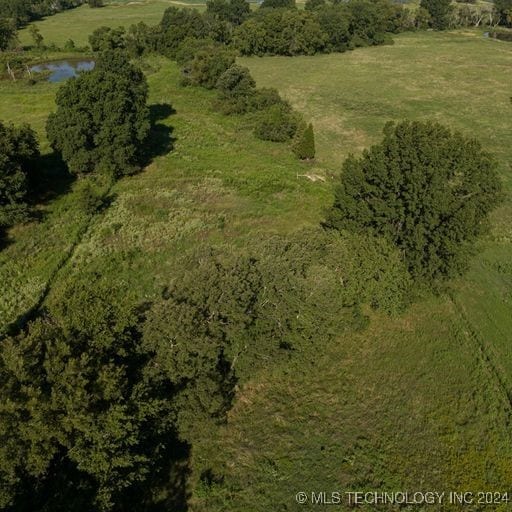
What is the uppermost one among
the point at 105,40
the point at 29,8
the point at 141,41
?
the point at 29,8

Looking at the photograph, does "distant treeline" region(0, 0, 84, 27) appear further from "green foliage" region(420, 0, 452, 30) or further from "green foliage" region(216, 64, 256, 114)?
"green foliage" region(420, 0, 452, 30)

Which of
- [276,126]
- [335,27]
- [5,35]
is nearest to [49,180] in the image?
[276,126]

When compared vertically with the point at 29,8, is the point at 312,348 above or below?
below

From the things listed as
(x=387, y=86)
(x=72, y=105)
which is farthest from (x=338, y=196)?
(x=387, y=86)

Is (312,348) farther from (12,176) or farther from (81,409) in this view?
(12,176)

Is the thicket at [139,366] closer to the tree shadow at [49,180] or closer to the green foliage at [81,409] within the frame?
the green foliage at [81,409]
